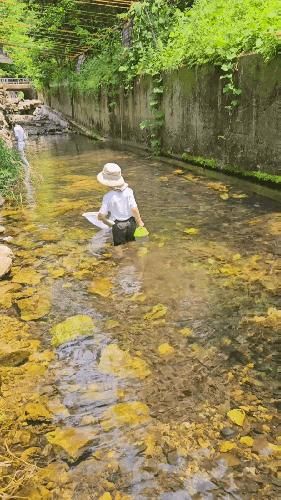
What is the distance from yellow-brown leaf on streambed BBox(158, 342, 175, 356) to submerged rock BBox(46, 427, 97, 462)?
3.45 ft

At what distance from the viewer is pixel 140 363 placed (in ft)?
12.1

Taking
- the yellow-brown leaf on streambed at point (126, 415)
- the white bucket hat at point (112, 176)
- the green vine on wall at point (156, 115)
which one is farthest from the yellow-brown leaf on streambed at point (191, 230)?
the green vine on wall at point (156, 115)

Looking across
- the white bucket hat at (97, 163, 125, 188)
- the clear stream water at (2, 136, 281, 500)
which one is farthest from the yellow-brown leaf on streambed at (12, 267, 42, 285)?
the white bucket hat at (97, 163, 125, 188)

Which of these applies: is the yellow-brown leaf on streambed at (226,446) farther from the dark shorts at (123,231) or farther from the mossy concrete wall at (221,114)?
the mossy concrete wall at (221,114)

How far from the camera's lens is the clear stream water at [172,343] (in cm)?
266

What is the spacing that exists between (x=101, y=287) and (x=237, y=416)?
104 inches

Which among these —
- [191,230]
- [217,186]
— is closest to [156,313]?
[191,230]

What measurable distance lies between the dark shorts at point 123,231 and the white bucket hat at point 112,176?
612 mm

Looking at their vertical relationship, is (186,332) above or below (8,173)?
below

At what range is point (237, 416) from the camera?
302cm

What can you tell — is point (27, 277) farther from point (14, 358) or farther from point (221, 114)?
point (221, 114)

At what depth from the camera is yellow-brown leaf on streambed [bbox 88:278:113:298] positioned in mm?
5086

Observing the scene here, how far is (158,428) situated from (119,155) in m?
13.8

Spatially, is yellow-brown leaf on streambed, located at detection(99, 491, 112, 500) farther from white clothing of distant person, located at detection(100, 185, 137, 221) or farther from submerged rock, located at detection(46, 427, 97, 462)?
white clothing of distant person, located at detection(100, 185, 137, 221)
